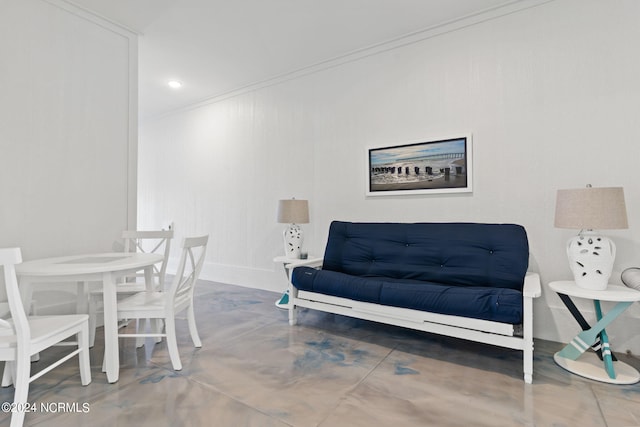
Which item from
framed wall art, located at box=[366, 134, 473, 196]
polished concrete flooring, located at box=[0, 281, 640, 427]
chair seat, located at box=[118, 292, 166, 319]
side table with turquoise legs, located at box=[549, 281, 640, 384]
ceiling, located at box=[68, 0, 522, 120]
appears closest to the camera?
polished concrete flooring, located at box=[0, 281, 640, 427]

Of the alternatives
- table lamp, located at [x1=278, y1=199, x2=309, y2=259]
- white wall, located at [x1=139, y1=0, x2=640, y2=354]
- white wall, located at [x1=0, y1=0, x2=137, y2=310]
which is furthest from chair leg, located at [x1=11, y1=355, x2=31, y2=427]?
white wall, located at [x1=139, y1=0, x2=640, y2=354]

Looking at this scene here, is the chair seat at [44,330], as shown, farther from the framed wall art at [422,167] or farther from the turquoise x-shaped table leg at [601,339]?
the turquoise x-shaped table leg at [601,339]

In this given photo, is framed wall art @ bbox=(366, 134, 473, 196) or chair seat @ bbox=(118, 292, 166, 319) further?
framed wall art @ bbox=(366, 134, 473, 196)

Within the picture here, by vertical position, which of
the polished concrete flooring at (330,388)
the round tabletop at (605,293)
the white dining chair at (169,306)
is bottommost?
the polished concrete flooring at (330,388)

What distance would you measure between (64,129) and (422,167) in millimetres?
3082

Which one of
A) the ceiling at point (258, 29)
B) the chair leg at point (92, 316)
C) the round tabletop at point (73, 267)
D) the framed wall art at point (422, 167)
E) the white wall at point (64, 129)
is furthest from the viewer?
the framed wall art at point (422, 167)

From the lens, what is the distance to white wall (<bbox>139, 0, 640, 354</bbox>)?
231cm

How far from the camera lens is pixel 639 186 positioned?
222cm

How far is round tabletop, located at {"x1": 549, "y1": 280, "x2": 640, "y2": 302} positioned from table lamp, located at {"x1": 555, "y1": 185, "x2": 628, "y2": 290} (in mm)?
59

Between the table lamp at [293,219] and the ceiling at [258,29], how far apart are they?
160 cm

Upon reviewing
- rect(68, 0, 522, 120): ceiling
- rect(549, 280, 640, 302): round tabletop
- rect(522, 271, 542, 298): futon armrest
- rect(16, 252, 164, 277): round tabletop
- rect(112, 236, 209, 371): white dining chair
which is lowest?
rect(112, 236, 209, 371): white dining chair

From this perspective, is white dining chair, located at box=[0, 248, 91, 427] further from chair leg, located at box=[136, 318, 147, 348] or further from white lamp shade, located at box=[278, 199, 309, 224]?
white lamp shade, located at box=[278, 199, 309, 224]

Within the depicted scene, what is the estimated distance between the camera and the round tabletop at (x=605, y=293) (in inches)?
72.0

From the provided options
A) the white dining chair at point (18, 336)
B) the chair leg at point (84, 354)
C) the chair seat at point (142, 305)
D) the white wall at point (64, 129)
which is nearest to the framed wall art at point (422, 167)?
the chair seat at point (142, 305)
